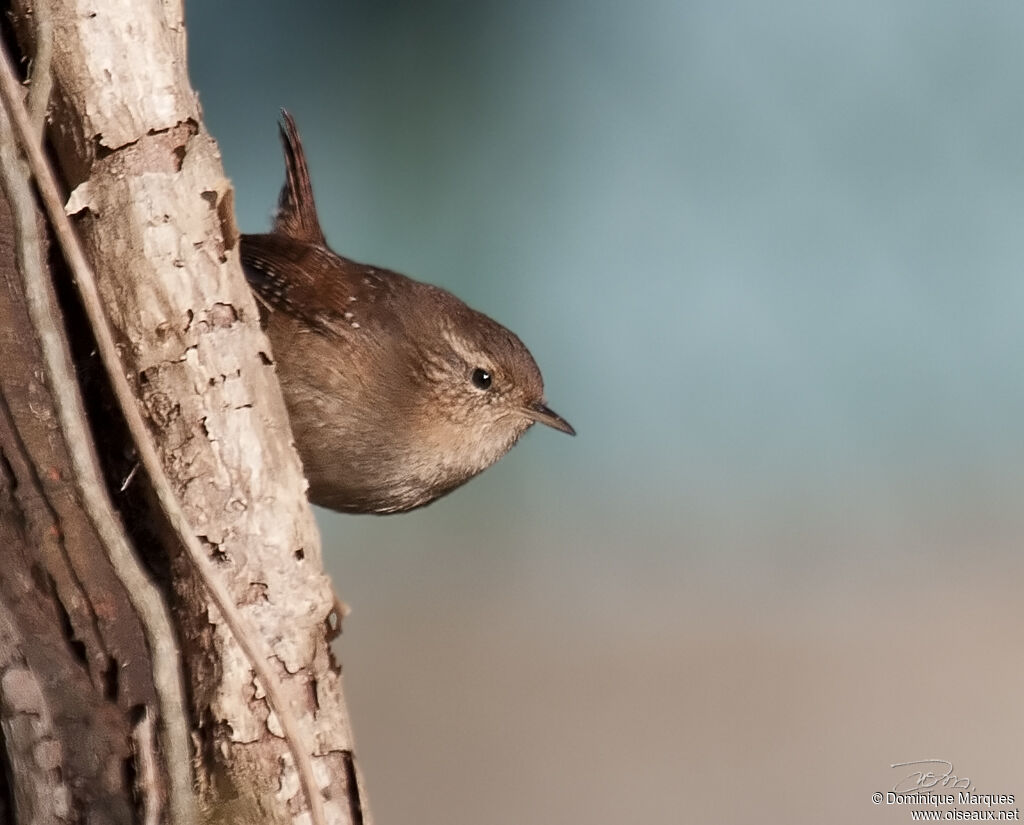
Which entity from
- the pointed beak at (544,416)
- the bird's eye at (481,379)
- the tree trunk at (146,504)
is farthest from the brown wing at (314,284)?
the tree trunk at (146,504)

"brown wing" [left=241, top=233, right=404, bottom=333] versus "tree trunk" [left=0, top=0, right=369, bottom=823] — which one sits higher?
"brown wing" [left=241, top=233, right=404, bottom=333]

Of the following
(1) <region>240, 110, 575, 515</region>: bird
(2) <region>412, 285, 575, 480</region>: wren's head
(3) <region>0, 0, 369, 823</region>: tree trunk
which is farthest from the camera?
(2) <region>412, 285, 575, 480</region>: wren's head

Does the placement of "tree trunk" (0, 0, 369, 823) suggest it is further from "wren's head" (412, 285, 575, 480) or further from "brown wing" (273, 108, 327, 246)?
"brown wing" (273, 108, 327, 246)

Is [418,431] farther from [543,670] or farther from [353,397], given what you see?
[543,670]

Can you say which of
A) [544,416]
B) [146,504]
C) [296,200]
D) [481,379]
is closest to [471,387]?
[481,379]

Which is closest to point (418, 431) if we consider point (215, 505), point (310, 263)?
point (310, 263)

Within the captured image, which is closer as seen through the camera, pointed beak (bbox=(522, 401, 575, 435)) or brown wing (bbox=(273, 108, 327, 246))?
brown wing (bbox=(273, 108, 327, 246))
